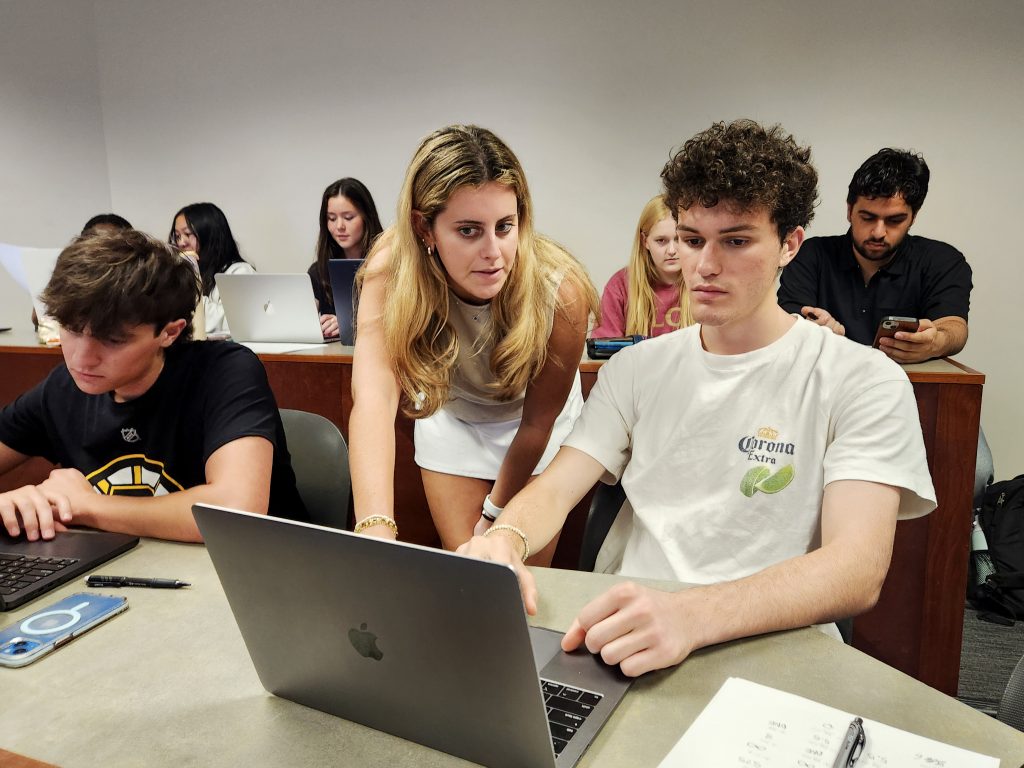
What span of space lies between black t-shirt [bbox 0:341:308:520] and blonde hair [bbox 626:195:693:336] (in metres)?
1.87

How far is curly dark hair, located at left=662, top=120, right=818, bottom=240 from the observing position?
121cm

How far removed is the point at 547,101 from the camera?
13.8 feet

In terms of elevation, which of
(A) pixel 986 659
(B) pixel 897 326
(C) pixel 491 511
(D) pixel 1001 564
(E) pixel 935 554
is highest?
(B) pixel 897 326

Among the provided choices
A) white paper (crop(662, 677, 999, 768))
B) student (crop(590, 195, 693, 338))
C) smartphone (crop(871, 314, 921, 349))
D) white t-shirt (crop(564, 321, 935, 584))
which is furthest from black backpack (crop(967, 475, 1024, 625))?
white paper (crop(662, 677, 999, 768))

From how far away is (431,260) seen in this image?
1539mm

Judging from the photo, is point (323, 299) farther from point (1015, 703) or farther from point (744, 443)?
point (1015, 703)

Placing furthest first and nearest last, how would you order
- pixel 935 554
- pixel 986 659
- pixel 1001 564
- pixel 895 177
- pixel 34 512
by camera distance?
pixel 1001 564, pixel 895 177, pixel 986 659, pixel 935 554, pixel 34 512

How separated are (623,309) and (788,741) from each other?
8.67 ft

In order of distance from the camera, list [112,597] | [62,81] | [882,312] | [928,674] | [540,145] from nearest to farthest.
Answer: [112,597], [928,674], [882,312], [540,145], [62,81]

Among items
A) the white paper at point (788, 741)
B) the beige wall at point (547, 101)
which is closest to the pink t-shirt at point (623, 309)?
the beige wall at point (547, 101)

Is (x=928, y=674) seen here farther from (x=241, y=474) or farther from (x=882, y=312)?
(x=241, y=474)

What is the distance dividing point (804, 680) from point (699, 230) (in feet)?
2.36

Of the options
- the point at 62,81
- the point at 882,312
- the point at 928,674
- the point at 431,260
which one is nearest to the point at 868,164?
the point at 882,312

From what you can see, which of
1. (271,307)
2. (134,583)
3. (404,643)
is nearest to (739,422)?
(404,643)
